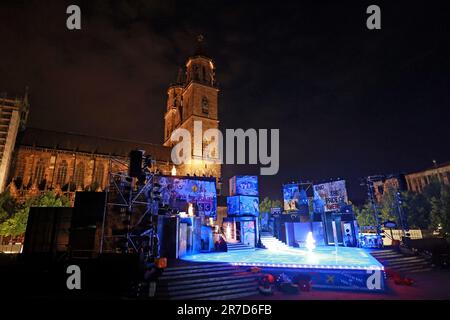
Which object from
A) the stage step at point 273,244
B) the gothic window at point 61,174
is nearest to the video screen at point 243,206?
the stage step at point 273,244

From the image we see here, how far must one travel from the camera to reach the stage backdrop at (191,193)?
85.1 ft

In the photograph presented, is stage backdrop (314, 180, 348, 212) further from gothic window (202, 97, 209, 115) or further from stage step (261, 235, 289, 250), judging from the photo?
gothic window (202, 97, 209, 115)

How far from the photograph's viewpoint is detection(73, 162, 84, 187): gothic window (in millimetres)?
42166

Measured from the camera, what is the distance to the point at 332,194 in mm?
33031

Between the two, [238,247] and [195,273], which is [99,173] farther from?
[195,273]

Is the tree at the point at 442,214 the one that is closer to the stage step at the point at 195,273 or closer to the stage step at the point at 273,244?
the stage step at the point at 273,244

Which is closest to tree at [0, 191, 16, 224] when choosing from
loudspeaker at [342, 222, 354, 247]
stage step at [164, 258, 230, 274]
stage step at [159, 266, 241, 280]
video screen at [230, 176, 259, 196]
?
video screen at [230, 176, 259, 196]

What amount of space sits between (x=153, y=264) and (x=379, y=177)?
81.4ft

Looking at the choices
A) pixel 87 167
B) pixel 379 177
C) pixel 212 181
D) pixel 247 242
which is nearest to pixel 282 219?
pixel 247 242

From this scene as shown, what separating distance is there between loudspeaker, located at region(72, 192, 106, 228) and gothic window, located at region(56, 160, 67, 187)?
34560 mm

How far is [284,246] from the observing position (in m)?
24.2

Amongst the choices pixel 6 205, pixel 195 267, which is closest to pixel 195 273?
pixel 195 267

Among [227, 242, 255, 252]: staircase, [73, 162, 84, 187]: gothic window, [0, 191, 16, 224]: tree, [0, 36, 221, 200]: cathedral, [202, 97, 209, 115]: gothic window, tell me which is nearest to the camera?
[227, 242, 255, 252]: staircase

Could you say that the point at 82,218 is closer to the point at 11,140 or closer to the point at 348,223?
the point at 348,223
